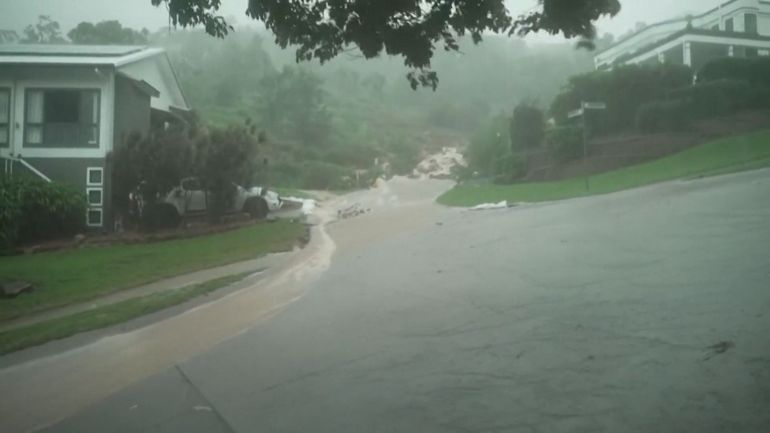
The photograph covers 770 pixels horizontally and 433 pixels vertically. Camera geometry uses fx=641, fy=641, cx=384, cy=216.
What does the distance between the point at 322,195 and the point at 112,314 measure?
18012mm

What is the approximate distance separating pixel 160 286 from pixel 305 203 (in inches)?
477

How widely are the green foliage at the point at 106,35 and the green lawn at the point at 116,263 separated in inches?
510

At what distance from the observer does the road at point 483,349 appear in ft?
14.5

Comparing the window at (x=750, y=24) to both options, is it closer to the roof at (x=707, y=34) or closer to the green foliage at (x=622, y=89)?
the roof at (x=707, y=34)

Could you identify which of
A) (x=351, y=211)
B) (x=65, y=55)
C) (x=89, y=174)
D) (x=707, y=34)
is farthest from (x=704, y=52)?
(x=65, y=55)

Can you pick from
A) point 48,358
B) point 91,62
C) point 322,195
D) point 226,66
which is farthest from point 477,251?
point 226,66

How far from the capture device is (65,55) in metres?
19.3

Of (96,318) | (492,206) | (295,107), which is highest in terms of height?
(295,107)

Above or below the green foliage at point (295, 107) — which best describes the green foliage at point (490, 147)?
below

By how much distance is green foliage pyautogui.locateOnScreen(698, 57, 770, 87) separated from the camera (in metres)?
11.1

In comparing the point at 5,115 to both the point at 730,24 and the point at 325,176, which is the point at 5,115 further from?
the point at 730,24

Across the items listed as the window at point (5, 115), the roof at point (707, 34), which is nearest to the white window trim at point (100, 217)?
the window at point (5, 115)

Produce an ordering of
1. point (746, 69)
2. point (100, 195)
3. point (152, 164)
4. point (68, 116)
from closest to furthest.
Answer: point (746, 69)
point (152, 164)
point (100, 195)
point (68, 116)

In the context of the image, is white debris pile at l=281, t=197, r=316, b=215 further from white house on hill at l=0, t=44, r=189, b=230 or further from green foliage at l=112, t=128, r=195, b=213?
white house on hill at l=0, t=44, r=189, b=230
